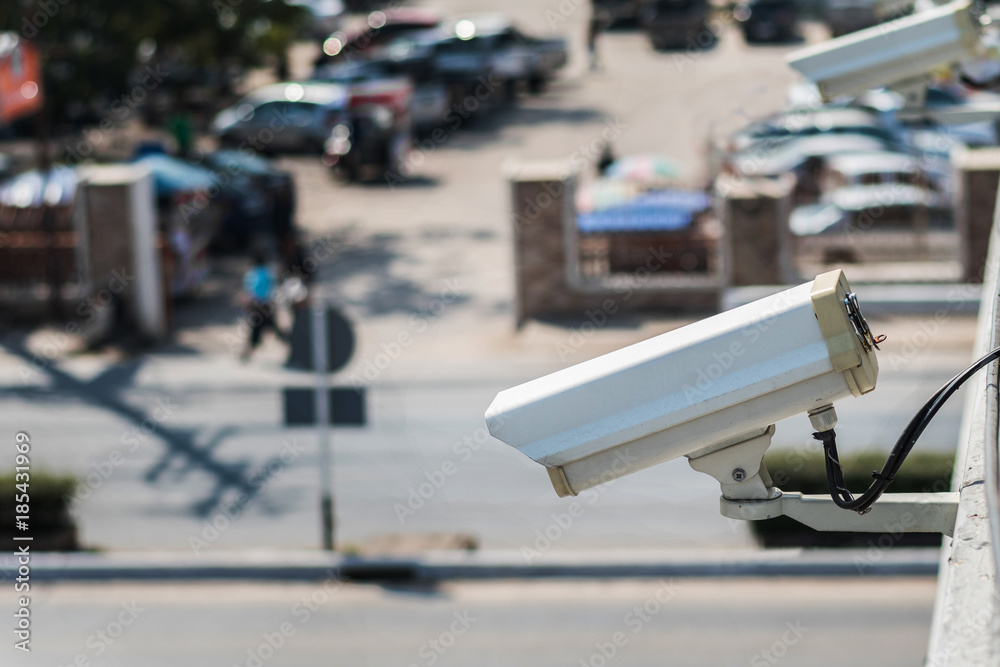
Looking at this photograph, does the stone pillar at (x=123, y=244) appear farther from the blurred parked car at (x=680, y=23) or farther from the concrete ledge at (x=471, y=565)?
the blurred parked car at (x=680, y=23)

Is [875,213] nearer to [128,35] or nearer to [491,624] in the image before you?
[491,624]

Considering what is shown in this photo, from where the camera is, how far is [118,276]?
19234 millimetres

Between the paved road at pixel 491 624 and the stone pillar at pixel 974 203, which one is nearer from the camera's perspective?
the paved road at pixel 491 624

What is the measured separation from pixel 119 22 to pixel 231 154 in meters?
3.09

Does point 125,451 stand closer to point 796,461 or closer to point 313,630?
point 313,630

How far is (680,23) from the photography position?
38.2 metres

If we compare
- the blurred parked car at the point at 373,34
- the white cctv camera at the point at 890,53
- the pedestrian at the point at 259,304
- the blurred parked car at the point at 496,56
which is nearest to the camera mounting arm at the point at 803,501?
the white cctv camera at the point at 890,53

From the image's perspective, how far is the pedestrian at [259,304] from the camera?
1744 centimetres

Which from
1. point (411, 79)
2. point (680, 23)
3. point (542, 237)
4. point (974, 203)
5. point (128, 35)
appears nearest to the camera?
point (974, 203)

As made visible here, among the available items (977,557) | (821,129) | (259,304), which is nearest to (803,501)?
(977,557)

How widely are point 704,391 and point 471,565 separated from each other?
8.34 m

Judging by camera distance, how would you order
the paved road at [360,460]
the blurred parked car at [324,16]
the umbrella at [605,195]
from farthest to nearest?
the blurred parked car at [324,16]
the umbrella at [605,195]
the paved road at [360,460]

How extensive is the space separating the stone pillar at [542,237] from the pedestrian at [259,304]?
135 inches

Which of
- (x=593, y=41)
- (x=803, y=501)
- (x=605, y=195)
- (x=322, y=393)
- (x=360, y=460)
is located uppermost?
(x=593, y=41)
